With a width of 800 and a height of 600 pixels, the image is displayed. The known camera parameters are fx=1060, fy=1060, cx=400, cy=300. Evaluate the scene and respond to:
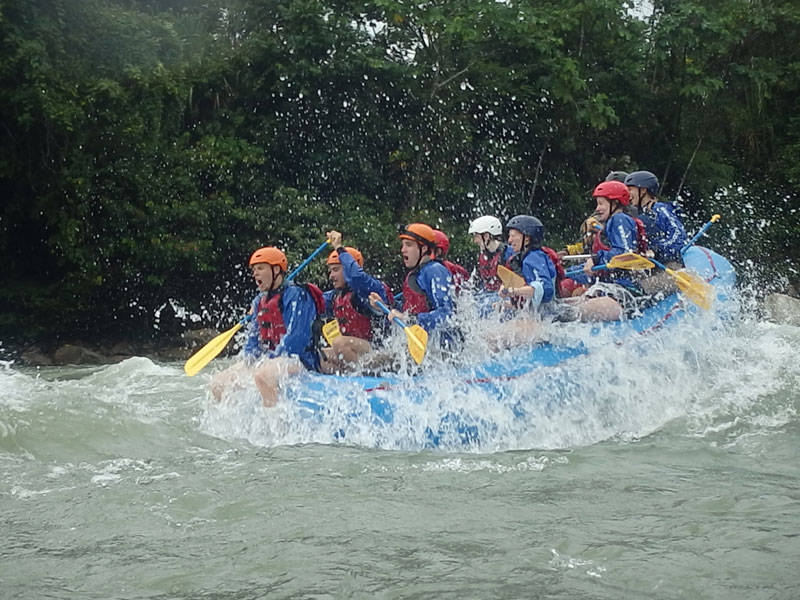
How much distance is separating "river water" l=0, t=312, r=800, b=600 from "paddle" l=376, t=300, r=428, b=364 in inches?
12.5

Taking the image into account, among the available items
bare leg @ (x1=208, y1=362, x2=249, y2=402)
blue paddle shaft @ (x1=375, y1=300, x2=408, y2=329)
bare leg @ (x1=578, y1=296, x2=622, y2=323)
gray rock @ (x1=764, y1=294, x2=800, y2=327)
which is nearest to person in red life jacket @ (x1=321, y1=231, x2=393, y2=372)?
blue paddle shaft @ (x1=375, y1=300, x2=408, y2=329)

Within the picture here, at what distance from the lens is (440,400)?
729 centimetres

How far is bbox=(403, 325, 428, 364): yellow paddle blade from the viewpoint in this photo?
7.34m

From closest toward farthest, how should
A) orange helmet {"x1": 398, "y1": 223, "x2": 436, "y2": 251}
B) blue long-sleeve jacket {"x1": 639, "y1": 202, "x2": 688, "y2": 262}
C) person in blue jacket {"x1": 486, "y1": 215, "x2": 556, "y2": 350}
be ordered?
1. orange helmet {"x1": 398, "y1": 223, "x2": 436, "y2": 251}
2. person in blue jacket {"x1": 486, "y1": 215, "x2": 556, "y2": 350}
3. blue long-sleeve jacket {"x1": 639, "y1": 202, "x2": 688, "y2": 262}

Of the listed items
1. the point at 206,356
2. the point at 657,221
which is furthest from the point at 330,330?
the point at 657,221

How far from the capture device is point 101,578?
4742 millimetres

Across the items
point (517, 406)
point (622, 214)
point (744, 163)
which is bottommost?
point (517, 406)

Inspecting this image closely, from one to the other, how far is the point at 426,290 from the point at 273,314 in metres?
1.13

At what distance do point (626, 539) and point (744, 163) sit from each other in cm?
1729

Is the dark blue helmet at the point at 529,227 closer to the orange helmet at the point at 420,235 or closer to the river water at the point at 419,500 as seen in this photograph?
the orange helmet at the point at 420,235

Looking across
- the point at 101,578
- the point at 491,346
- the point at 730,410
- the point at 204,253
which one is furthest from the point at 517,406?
the point at 204,253

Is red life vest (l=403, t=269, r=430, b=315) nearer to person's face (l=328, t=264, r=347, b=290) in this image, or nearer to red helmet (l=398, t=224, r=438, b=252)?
red helmet (l=398, t=224, r=438, b=252)

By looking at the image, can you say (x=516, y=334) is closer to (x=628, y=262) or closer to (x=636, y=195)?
(x=628, y=262)

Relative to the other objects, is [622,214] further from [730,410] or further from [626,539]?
[626,539]
